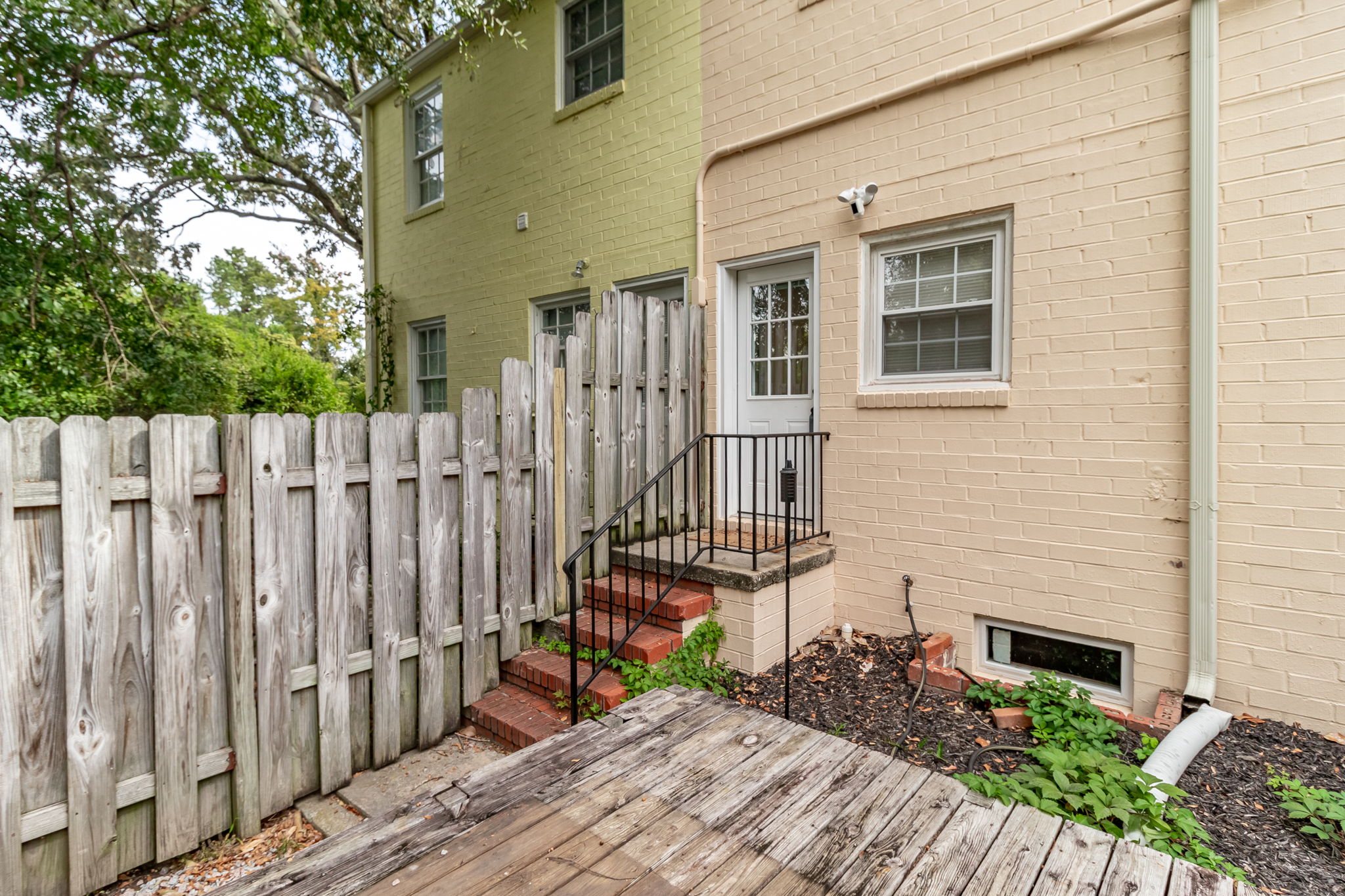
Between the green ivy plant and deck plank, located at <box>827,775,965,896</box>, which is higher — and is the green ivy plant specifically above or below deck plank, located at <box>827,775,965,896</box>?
below

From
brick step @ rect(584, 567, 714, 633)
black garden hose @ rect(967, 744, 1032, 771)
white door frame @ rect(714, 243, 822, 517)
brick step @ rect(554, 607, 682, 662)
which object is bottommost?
black garden hose @ rect(967, 744, 1032, 771)

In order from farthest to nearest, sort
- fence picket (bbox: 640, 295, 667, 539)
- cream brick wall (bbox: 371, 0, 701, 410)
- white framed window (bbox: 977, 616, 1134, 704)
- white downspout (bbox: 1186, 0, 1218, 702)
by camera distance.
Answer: cream brick wall (bbox: 371, 0, 701, 410) < fence picket (bbox: 640, 295, 667, 539) < white framed window (bbox: 977, 616, 1134, 704) < white downspout (bbox: 1186, 0, 1218, 702)

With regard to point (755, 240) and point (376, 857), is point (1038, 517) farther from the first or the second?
point (376, 857)

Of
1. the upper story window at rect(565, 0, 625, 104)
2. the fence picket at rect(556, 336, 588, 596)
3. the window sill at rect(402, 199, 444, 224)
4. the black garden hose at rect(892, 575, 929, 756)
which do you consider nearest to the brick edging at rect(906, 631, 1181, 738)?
the black garden hose at rect(892, 575, 929, 756)

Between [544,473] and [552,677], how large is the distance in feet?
3.82

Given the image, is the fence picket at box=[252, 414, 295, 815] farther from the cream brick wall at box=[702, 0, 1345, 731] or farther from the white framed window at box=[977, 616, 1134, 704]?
the white framed window at box=[977, 616, 1134, 704]

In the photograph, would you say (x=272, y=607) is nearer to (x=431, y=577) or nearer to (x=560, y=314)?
(x=431, y=577)

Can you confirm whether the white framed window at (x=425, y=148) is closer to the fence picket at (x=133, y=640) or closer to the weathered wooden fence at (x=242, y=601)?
the weathered wooden fence at (x=242, y=601)

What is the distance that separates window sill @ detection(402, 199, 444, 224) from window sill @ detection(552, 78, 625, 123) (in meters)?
2.17

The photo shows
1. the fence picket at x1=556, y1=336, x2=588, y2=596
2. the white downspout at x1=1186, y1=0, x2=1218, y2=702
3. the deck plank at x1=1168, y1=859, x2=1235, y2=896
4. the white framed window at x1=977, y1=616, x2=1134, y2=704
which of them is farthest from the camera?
the fence picket at x1=556, y1=336, x2=588, y2=596

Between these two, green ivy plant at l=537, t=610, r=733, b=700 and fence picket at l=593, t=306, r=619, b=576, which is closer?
green ivy plant at l=537, t=610, r=733, b=700

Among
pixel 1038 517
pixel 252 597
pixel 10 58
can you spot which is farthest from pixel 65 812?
pixel 10 58

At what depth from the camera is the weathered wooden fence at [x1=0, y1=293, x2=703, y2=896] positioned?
215cm

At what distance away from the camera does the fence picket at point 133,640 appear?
229 centimetres
